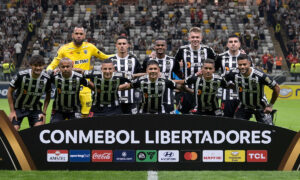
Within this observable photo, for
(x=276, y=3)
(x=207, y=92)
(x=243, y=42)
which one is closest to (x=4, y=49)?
(x=243, y=42)

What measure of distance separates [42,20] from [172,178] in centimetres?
2847

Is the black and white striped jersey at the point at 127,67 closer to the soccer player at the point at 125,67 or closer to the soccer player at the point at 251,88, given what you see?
the soccer player at the point at 125,67

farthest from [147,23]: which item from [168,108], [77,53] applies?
[168,108]

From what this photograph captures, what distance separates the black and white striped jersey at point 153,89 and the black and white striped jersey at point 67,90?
0.85 m

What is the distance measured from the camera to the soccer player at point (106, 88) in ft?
24.8

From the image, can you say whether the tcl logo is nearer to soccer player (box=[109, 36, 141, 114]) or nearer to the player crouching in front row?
the player crouching in front row

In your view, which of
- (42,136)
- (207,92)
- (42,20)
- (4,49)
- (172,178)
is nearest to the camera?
(172,178)

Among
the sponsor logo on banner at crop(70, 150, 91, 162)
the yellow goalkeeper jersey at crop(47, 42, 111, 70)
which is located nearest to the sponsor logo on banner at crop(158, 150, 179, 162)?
the sponsor logo on banner at crop(70, 150, 91, 162)

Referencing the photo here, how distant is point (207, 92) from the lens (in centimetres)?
766

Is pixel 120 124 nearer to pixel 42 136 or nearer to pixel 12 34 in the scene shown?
pixel 42 136

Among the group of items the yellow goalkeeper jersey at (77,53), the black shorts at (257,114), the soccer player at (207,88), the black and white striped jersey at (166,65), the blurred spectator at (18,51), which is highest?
the yellow goalkeeper jersey at (77,53)

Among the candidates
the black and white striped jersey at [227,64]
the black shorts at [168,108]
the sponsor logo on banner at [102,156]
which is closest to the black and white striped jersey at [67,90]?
the black shorts at [168,108]

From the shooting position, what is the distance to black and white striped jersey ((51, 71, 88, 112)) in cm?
739

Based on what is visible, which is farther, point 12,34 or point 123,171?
point 12,34
